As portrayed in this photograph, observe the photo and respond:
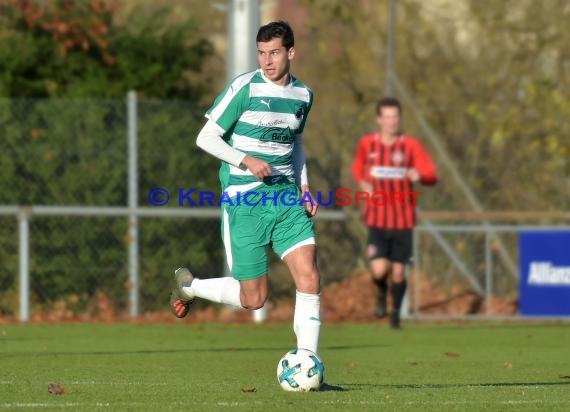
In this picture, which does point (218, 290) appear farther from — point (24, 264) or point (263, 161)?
point (24, 264)

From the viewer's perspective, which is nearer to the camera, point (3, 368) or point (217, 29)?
point (3, 368)

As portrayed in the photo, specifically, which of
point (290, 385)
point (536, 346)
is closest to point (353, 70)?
point (536, 346)

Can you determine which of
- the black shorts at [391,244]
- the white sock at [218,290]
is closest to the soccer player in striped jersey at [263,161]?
the white sock at [218,290]

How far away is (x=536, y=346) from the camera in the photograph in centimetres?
1311

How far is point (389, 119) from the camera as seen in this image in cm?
1503

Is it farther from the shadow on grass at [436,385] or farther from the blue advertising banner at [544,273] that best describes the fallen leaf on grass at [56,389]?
the blue advertising banner at [544,273]

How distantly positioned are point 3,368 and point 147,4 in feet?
67.6

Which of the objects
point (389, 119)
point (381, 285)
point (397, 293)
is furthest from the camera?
point (381, 285)

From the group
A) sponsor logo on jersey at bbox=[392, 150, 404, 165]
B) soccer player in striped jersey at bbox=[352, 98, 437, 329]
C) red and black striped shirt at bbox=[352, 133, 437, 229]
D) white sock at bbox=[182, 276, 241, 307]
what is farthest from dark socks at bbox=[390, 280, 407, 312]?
white sock at bbox=[182, 276, 241, 307]

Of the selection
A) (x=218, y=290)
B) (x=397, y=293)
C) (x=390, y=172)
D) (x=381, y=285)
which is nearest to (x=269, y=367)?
(x=218, y=290)

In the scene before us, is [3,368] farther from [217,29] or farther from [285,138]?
[217,29]

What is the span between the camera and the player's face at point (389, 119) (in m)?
15.0

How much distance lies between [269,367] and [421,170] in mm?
4975

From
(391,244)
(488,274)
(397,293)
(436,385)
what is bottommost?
(488,274)
